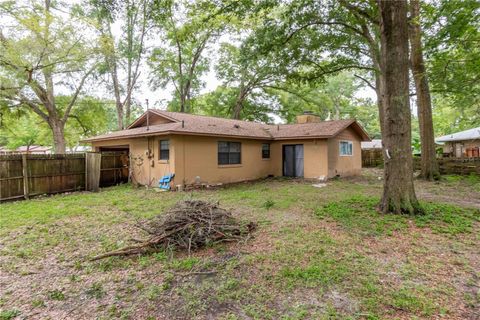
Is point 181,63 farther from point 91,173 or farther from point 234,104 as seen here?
point 91,173

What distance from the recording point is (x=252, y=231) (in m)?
4.99

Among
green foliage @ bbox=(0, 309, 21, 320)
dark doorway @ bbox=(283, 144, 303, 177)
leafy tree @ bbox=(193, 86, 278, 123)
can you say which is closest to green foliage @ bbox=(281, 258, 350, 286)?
green foliage @ bbox=(0, 309, 21, 320)

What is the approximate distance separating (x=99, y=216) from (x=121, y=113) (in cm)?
1447

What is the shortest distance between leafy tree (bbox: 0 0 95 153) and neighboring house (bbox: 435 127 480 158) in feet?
81.3

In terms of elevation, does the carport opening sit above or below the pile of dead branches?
above

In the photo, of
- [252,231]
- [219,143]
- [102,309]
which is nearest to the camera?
[102,309]

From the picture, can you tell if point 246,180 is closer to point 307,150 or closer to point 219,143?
point 219,143

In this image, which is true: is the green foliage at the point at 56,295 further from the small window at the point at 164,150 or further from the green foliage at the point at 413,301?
the small window at the point at 164,150

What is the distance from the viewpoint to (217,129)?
1135 centimetres

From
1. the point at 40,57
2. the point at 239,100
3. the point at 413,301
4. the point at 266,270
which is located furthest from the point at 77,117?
the point at 413,301

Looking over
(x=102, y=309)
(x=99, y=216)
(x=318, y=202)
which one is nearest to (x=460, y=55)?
(x=318, y=202)

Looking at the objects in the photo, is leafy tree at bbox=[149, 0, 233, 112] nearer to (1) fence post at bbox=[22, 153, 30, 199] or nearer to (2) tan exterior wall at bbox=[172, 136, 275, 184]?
(2) tan exterior wall at bbox=[172, 136, 275, 184]

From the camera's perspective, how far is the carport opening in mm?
11344

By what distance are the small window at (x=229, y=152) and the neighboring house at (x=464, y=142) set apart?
16305 millimetres
